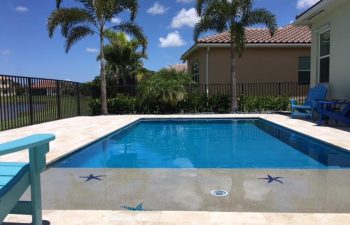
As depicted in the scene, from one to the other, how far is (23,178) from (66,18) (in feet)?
43.5

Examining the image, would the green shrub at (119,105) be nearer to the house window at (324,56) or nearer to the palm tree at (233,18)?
the palm tree at (233,18)

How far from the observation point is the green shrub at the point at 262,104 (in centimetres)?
1628

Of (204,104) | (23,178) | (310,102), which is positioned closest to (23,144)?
(23,178)

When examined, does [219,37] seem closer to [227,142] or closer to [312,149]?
[227,142]

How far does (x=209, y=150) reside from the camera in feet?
26.0

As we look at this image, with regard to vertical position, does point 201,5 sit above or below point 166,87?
above

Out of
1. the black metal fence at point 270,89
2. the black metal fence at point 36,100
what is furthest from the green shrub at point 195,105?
the black metal fence at point 270,89

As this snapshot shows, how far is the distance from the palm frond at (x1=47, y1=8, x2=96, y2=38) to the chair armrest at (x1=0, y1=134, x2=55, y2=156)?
1290 centimetres

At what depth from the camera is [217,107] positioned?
16.5 m

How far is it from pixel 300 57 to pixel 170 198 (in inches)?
657

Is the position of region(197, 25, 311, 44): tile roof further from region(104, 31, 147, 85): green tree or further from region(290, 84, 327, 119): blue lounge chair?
region(104, 31, 147, 85): green tree

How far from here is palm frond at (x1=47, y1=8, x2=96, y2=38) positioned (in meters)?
14.5

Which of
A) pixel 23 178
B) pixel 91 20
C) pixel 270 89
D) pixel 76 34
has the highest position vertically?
pixel 91 20

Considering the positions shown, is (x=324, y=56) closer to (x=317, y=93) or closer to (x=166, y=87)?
(x=317, y=93)
